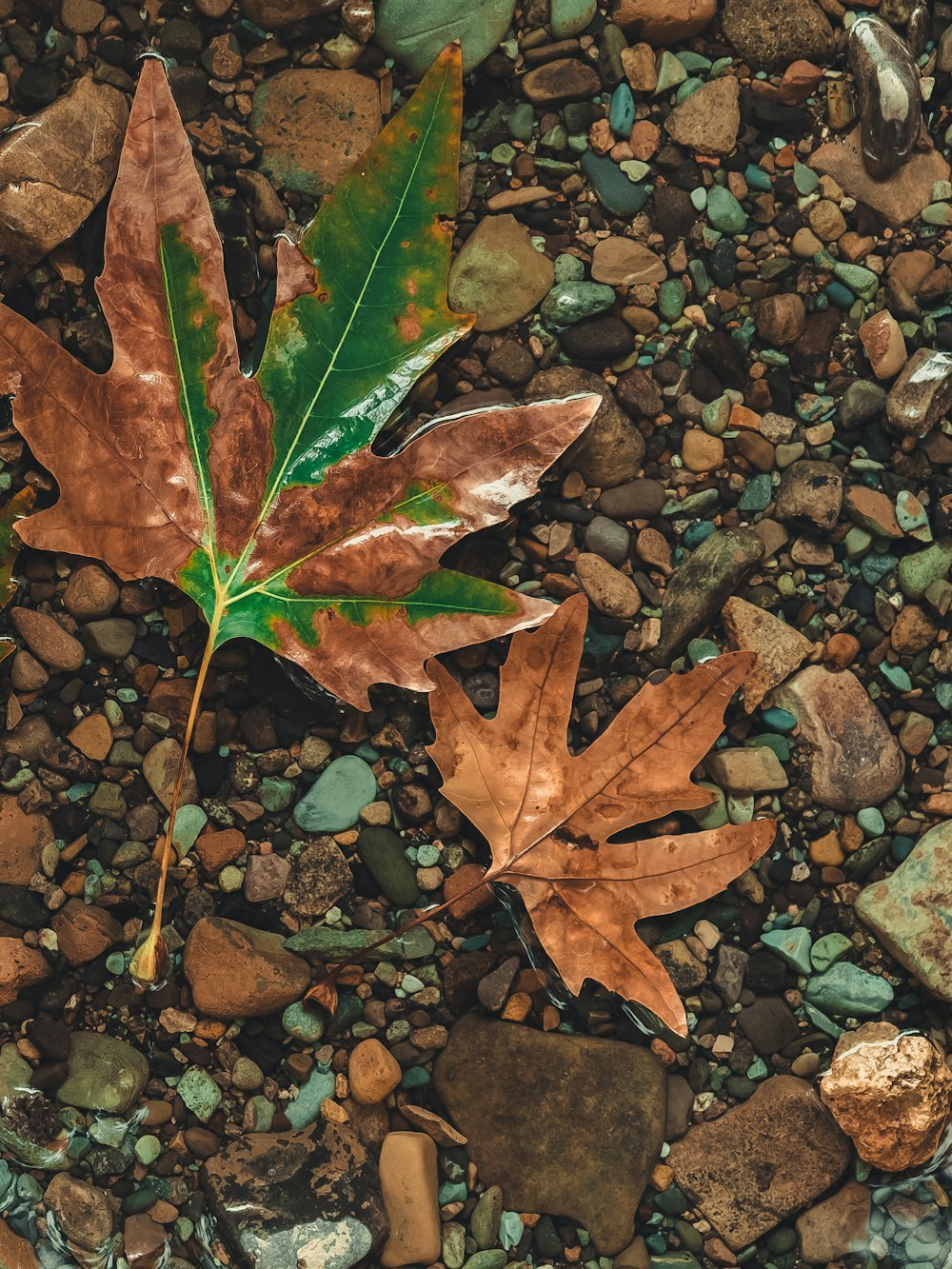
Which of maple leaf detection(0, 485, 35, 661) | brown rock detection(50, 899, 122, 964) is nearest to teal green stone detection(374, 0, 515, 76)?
maple leaf detection(0, 485, 35, 661)

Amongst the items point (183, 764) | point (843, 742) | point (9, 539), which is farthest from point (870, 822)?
point (9, 539)

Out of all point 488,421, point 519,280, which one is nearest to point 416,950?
point 488,421

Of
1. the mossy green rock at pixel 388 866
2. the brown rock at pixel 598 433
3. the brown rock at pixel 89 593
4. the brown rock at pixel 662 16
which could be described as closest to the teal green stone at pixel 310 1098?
the mossy green rock at pixel 388 866

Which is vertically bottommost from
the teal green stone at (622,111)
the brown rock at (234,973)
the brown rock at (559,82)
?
the brown rock at (234,973)

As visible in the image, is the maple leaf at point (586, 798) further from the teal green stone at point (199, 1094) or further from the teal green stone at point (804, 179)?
the teal green stone at point (804, 179)

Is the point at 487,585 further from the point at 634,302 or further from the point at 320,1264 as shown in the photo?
the point at 320,1264

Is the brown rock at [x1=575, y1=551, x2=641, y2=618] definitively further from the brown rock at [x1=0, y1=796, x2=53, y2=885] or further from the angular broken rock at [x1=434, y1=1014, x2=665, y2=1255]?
the brown rock at [x1=0, y1=796, x2=53, y2=885]

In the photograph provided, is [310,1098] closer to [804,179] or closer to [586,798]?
[586,798]
